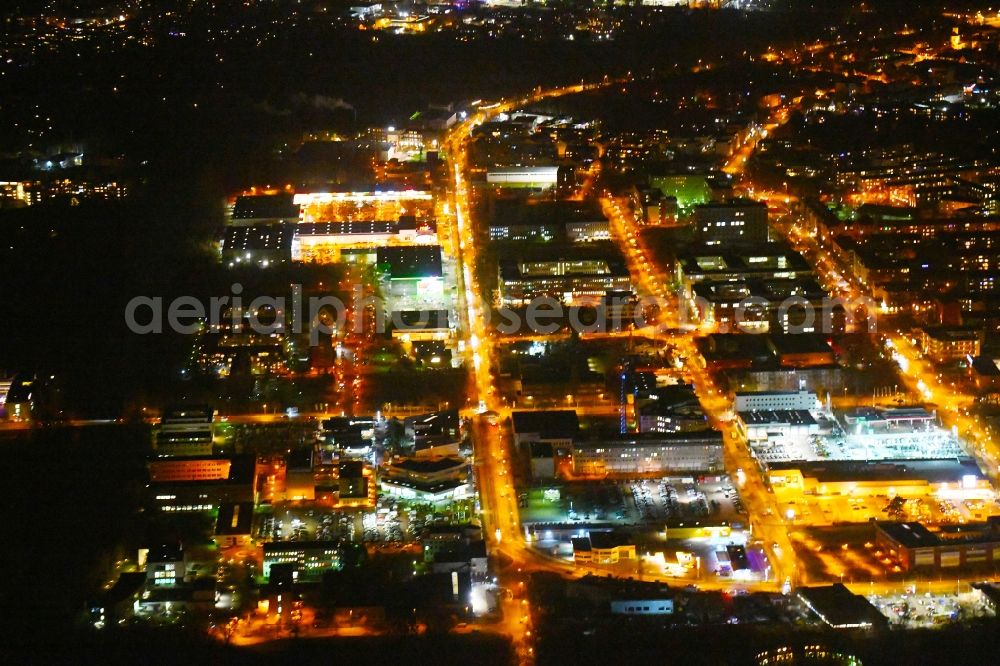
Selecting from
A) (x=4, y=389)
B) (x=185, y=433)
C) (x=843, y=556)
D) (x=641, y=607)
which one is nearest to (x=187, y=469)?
(x=185, y=433)

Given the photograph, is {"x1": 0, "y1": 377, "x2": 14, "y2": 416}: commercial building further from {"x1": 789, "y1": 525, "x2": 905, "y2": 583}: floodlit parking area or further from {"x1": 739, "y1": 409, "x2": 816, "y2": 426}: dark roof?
{"x1": 789, "y1": 525, "x2": 905, "y2": 583}: floodlit parking area

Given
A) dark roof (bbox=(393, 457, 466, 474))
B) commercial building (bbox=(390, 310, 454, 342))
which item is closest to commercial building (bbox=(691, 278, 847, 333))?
commercial building (bbox=(390, 310, 454, 342))

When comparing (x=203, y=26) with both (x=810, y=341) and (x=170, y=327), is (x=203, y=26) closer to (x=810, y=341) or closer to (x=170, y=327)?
(x=170, y=327)

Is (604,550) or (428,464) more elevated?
(428,464)

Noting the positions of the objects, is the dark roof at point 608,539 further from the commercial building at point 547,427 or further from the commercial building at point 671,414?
the commercial building at point 671,414

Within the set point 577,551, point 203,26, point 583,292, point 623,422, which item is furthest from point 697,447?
point 203,26

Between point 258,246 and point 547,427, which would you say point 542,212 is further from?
point 547,427
